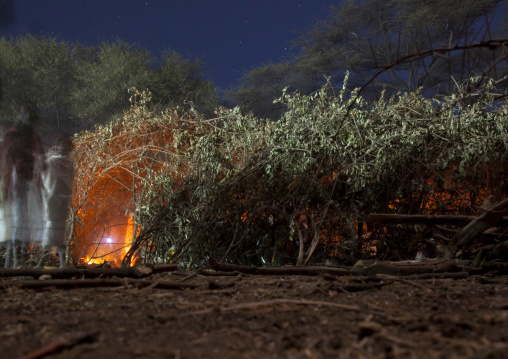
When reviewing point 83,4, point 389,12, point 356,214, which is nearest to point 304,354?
point 356,214

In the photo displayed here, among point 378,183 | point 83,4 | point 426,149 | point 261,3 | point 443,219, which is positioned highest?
point 261,3

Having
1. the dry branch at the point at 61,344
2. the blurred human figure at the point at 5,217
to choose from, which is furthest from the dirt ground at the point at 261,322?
the blurred human figure at the point at 5,217

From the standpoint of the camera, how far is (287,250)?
526 cm

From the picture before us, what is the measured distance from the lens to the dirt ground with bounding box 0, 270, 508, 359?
1.38 meters

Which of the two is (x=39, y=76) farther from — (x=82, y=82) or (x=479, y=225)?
(x=479, y=225)

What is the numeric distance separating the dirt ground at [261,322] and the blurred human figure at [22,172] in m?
3.44

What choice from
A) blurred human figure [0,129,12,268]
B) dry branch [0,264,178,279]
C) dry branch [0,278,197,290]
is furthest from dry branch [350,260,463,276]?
blurred human figure [0,129,12,268]

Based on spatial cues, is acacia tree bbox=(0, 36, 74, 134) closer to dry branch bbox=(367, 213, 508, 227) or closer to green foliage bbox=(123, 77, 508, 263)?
green foliage bbox=(123, 77, 508, 263)

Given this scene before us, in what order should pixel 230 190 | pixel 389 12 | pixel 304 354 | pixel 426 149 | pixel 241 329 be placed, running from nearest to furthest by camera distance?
pixel 304 354, pixel 241 329, pixel 426 149, pixel 230 190, pixel 389 12

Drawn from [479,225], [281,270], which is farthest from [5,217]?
[479,225]

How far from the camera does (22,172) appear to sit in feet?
18.4

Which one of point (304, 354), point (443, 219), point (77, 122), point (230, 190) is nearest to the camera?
point (304, 354)

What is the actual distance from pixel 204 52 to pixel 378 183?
1712 cm

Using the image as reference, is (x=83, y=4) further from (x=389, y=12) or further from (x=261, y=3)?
(x=389, y=12)
